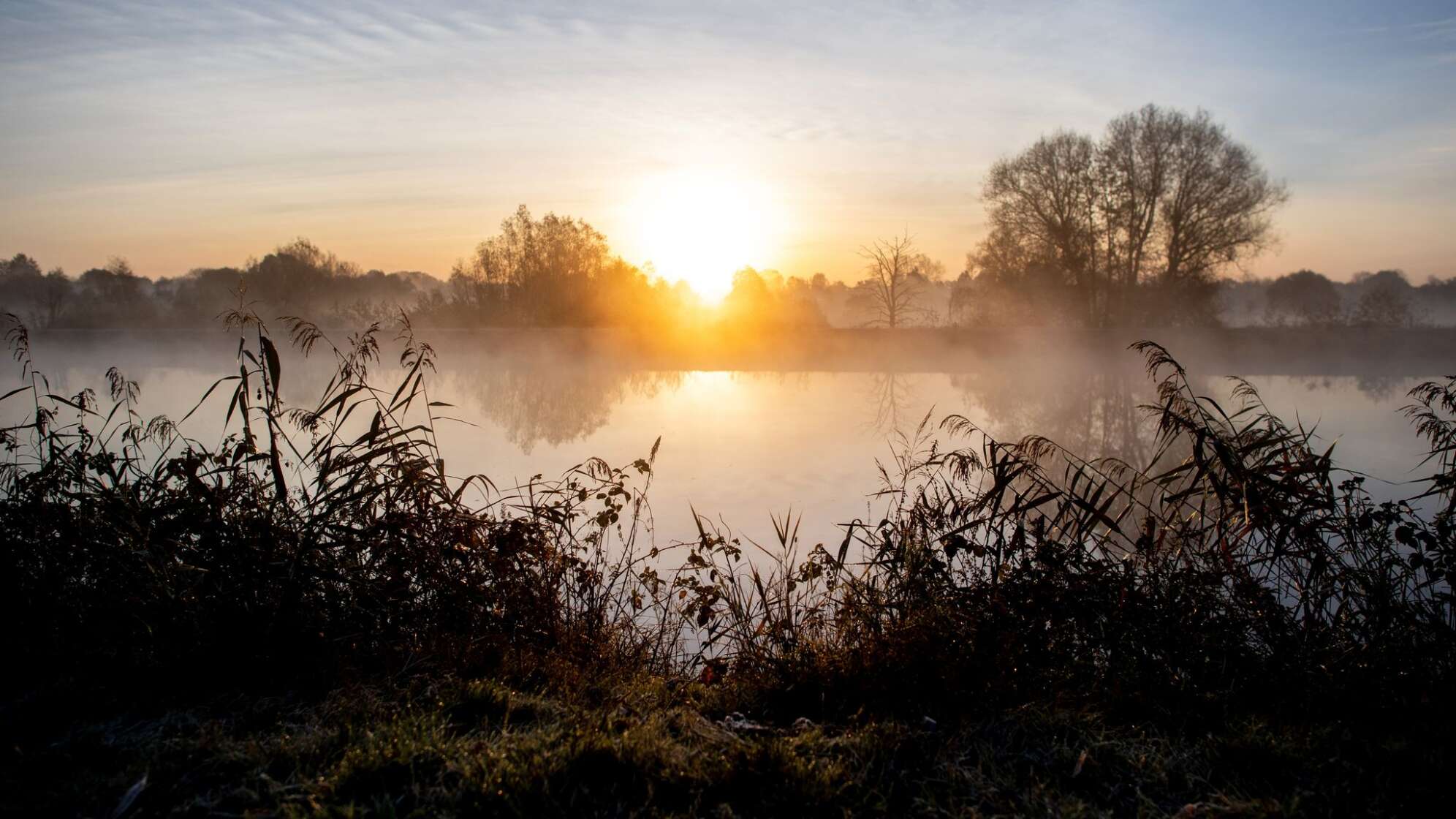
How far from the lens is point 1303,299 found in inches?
1094

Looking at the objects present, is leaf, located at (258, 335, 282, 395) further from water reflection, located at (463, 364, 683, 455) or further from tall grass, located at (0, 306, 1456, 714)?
water reflection, located at (463, 364, 683, 455)

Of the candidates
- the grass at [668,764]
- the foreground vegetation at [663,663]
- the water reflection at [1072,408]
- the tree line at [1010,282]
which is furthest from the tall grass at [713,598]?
the tree line at [1010,282]

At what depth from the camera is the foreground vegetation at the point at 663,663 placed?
2.16 m

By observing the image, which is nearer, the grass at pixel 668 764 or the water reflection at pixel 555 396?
the grass at pixel 668 764

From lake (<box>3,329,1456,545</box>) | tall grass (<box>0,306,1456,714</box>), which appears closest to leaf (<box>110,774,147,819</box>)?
tall grass (<box>0,306,1456,714</box>)

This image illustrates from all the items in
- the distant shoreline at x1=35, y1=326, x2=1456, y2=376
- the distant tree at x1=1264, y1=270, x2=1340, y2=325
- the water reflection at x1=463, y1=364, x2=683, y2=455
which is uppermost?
the distant tree at x1=1264, y1=270, x2=1340, y2=325

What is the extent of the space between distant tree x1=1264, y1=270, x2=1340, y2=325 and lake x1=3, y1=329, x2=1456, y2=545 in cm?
146

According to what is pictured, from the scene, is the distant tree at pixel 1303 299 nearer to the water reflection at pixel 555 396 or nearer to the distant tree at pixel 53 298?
the water reflection at pixel 555 396

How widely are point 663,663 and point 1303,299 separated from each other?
3141 cm

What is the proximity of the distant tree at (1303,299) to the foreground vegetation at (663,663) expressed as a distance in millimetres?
25424

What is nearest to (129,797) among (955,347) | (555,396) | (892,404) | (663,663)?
(663,663)

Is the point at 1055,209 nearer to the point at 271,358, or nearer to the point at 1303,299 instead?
the point at 1303,299

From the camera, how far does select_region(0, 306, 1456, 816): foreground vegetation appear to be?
216cm

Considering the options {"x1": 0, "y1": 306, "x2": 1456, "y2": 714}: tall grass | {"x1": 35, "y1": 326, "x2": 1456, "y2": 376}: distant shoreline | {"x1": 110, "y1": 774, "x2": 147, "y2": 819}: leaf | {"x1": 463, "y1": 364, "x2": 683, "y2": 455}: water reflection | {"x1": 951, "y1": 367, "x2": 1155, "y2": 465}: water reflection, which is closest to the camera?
{"x1": 110, "y1": 774, "x2": 147, "y2": 819}: leaf
